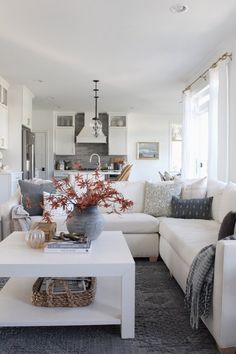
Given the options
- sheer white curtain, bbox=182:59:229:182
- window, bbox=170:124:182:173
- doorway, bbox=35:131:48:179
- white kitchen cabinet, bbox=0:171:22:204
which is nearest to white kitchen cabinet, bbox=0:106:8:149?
white kitchen cabinet, bbox=0:171:22:204

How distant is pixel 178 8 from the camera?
3684 mm

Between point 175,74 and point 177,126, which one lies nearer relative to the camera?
point 175,74

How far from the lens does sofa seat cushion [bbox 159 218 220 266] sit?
2.61 m

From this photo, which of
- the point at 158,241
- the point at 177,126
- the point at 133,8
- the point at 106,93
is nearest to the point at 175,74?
the point at 106,93

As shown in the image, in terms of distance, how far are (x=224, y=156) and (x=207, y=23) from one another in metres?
1.69

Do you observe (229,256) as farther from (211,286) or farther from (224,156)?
(224,156)

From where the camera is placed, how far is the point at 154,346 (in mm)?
2027

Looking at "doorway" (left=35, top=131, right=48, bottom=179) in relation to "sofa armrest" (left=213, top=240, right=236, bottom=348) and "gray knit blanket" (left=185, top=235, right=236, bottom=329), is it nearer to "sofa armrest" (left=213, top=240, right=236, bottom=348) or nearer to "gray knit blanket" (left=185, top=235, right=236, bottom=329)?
"gray knit blanket" (left=185, top=235, right=236, bottom=329)

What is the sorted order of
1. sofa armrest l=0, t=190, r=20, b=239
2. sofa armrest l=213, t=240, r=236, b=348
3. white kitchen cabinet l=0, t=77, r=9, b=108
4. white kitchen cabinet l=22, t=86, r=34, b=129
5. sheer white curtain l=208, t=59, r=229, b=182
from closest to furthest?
sofa armrest l=213, t=240, r=236, b=348, sofa armrest l=0, t=190, r=20, b=239, sheer white curtain l=208, t=59, r=229, b=182, white kitchen cabinet l=0, t=77, r=9, b=108, white kitchen cabinet l=22, t=86, r=34, b=129

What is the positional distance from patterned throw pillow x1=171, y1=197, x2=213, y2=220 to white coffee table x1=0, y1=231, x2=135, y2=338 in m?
1.73

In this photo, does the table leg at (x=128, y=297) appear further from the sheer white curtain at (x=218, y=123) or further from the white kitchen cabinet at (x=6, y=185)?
the white kitchen cabinet at (x=6, y=185)

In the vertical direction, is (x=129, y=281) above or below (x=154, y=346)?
above

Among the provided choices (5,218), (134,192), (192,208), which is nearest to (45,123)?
(134,192)

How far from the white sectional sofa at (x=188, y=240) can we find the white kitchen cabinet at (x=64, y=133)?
626 centimetres
